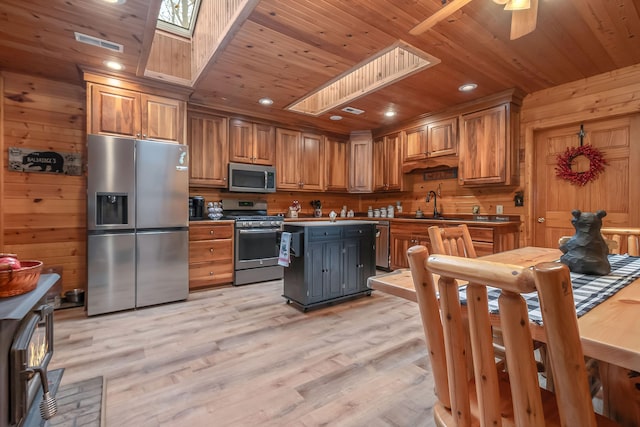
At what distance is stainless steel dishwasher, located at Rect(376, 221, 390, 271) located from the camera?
4762mm

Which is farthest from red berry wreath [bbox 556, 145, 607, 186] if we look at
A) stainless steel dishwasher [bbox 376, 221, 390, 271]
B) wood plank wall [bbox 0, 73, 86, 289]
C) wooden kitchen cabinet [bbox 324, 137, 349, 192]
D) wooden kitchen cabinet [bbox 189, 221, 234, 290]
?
wood plank wall [bbox 0, 73, 86, 289]

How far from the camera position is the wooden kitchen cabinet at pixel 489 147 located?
366 centimetres

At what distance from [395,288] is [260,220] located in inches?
129

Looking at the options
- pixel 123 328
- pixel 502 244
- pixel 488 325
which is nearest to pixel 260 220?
pixel 123 328

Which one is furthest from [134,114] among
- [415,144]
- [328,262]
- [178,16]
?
[415,144]

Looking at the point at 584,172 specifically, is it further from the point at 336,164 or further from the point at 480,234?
the point at 336,164

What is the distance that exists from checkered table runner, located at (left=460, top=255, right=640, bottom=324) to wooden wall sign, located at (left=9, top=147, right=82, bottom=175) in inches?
157

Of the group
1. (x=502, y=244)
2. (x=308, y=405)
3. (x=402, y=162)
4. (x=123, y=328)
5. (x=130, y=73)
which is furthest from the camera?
(x=402, y=162)

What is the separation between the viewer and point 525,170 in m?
3.71

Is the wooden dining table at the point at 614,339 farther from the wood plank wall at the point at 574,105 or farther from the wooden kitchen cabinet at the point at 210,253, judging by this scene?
the wooden kitchen cabinet at the point at 210,253

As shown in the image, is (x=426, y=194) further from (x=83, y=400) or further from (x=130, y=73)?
(x=83, y=400)

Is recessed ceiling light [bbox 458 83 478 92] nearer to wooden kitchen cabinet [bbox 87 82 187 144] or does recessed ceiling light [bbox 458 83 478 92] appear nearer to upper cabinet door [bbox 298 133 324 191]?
upper cabinet door [bbox 298 133 324 191]

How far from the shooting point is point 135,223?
122 inches

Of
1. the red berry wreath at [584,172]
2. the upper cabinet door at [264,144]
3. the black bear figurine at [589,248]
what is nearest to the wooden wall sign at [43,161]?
the upper cabinet door at [264,144]
